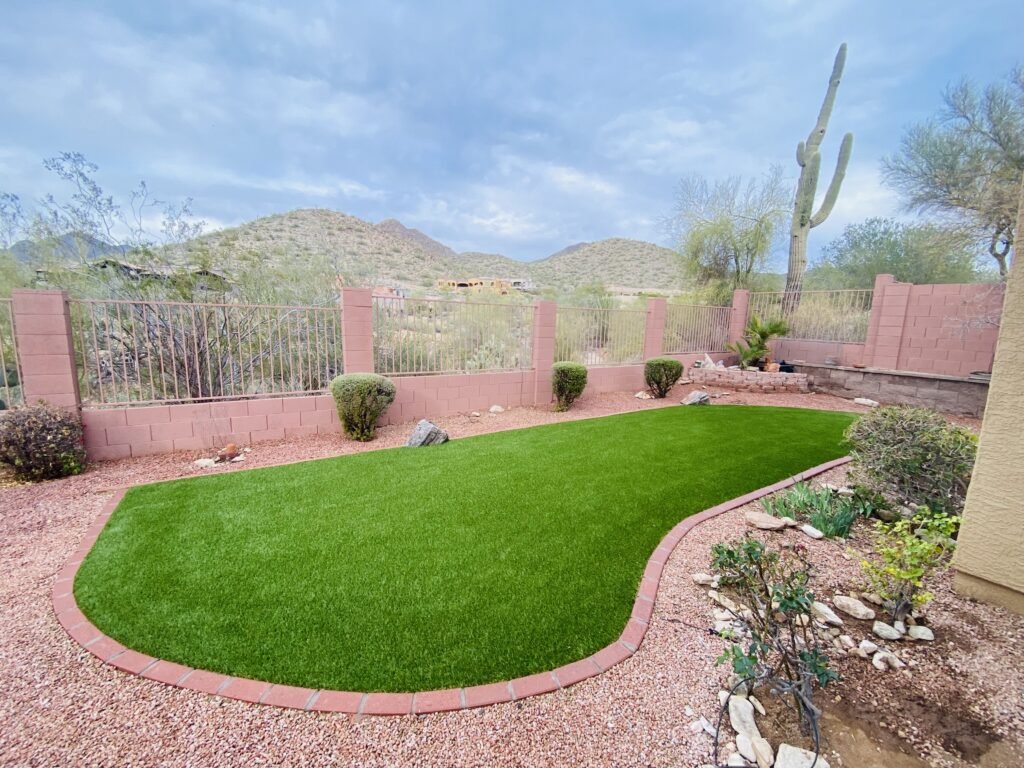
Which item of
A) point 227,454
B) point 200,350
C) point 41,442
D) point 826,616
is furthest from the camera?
point 200,350

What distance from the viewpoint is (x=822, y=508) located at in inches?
142

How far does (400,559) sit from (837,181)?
15542 mm

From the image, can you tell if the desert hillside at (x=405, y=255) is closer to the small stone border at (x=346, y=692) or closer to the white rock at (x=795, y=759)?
the small stone border at (x=346, y=692)

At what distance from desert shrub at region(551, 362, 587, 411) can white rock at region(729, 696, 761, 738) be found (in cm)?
631

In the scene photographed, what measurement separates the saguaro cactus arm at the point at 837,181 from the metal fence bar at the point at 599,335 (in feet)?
22.6

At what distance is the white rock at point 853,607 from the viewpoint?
2439 millimetres

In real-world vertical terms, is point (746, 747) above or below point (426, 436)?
above

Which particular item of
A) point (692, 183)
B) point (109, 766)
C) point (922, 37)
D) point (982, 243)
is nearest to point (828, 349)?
point (982, 243)

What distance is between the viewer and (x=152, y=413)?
523 cm

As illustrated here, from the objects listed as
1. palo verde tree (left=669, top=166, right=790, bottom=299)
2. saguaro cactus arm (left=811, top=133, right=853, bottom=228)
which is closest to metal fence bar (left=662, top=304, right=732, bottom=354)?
palo verde tree (left=669, top=166, right=790, bottom=299)

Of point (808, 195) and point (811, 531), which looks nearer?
point (811, 531)

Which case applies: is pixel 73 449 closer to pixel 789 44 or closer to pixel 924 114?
pixel 789 44

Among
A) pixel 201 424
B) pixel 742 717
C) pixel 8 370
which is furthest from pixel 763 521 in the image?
pixel 8 370

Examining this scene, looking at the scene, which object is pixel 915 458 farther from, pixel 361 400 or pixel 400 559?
pixel 361 400
